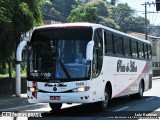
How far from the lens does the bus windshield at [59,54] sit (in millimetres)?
13992

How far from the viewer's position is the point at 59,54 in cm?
1417

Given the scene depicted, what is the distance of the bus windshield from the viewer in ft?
45.9

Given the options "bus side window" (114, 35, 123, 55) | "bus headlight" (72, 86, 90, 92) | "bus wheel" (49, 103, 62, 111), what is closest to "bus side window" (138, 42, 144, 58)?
"bus side window" (114, 35, 123, 55)

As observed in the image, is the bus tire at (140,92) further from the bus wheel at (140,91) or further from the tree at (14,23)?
the tree at (14,23)

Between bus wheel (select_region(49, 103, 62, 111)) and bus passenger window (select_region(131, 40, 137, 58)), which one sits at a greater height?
bus passenger window (select_region(131, 40, 137, 58))

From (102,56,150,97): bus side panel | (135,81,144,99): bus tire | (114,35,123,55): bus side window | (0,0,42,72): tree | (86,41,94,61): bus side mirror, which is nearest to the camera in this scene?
(86,41,94,61): bus side mirror

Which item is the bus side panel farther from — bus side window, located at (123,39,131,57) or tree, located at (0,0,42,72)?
tree, located at (0,0,42,72)

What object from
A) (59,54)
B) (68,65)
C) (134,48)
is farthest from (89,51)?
(134,48)

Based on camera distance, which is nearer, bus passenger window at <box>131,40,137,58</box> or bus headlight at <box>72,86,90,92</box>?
bus headlight at <box>72,86,90,92</box>

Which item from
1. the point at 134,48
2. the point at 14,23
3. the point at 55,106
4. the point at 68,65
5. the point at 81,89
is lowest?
the point at 55,106

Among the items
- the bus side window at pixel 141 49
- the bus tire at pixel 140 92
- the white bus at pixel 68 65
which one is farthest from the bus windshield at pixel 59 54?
the bus tire at pixel 140 92

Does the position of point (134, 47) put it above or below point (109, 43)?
below

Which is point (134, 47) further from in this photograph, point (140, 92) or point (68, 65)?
point (68, 65)

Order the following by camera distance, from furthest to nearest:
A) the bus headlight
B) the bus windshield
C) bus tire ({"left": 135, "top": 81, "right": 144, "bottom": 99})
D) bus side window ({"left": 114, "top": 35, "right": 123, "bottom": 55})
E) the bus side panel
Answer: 1. bus tire ({"left": 135, "top": 81, "right": 144, "bottom": 99})
2. bus side window ({"left": 114, "top": 35, "right": 123, "bottom": 55})
3. the bus side panel
4. the bus windshield
5. the bus headlight
